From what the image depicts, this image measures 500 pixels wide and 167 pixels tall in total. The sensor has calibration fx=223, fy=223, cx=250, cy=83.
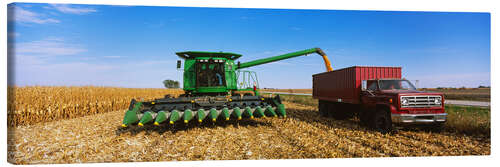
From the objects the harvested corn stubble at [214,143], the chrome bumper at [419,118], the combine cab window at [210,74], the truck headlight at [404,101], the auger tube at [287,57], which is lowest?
the harvested corn stubble at [214,143]

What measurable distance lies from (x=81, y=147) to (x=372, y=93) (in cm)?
807

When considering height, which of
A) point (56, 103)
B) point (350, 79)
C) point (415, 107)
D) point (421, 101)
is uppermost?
point (350, 79)

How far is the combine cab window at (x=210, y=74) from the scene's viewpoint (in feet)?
23.4

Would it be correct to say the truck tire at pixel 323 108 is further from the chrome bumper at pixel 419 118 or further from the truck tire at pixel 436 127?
the chrome bumper at pixel 419 118

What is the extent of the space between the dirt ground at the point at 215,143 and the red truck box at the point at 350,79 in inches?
75.6

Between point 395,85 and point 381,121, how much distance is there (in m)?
1.52

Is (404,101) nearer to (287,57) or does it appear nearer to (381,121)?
(381,121)

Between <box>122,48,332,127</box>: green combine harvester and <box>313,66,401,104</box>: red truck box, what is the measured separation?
9.49 ft

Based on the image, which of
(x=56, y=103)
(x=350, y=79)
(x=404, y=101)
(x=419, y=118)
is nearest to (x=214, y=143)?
(x=404, y=101)

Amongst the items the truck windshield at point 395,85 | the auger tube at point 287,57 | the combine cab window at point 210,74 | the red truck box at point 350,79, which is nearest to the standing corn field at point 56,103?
the combine cab window at point 210,74

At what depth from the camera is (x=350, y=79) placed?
26.8 ft

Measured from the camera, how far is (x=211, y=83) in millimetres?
7227

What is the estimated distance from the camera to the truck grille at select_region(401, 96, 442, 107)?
20.3 feet
